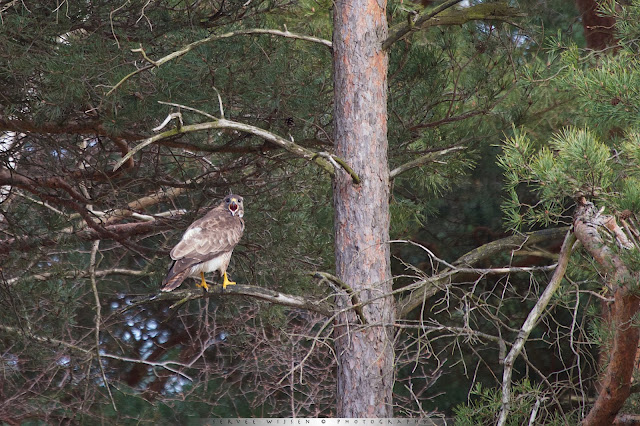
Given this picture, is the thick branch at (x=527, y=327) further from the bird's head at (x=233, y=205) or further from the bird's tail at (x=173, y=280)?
the bird's head at (x=233, y=205)

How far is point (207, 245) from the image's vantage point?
504cm

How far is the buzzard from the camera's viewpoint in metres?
4.85

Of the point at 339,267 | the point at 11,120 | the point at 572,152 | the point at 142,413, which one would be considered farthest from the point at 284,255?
the point at 572,152

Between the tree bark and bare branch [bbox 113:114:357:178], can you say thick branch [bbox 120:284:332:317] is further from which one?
the tree bark

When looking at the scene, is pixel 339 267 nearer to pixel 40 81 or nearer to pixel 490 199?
pixel 40 81

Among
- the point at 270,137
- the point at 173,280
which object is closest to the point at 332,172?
the point at 270,137

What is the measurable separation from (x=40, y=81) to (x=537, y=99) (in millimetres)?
4071

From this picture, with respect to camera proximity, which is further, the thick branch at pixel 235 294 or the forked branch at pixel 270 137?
the forked branch at pixel 270 137

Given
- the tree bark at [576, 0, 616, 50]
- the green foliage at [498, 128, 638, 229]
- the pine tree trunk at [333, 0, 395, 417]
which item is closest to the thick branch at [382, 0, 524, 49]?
the pine tree trunk at [333, 0, 395, 417]

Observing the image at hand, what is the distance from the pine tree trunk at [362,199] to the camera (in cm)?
498

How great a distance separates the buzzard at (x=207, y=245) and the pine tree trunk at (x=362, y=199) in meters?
0.73

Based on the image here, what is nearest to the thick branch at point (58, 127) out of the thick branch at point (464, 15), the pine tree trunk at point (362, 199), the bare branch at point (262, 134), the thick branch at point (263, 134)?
the bare branch at point (262, 134)

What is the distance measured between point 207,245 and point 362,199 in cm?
101

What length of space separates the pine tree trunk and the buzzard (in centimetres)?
73
